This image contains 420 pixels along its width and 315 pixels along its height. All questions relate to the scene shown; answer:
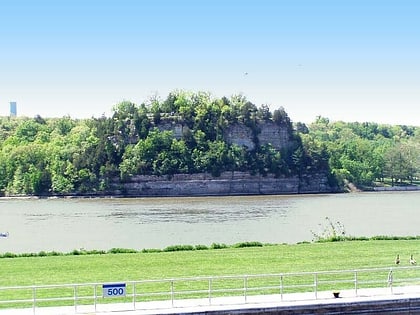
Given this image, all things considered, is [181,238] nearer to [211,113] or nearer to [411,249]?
[411,249]

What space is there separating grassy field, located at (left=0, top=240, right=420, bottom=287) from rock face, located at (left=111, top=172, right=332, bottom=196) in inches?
4504

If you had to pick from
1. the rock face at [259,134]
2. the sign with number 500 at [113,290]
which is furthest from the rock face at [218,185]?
the sign with number 500 at [113,290]

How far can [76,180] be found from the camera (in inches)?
6014

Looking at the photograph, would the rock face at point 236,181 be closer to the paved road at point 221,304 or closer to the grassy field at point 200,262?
the grassy field at point 200,262

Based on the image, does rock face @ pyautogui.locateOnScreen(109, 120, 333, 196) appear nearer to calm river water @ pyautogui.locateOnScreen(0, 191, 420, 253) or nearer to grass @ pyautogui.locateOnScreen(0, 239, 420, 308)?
calm river water @ pyautogui.locateOnScreen(0, 191, 420, 253)

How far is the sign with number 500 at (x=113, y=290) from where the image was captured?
21.3m

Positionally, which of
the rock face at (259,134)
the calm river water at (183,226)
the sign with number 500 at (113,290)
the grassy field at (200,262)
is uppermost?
the rock face at (259,134)

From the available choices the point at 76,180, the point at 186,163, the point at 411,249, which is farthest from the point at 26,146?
the point at 411,249

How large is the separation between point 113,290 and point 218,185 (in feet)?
443

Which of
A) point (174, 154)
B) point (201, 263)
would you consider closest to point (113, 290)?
point (201, 263)

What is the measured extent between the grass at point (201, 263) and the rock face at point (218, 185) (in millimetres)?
113944

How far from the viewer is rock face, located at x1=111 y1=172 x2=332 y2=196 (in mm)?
153250

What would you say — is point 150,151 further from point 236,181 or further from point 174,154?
point 236,181

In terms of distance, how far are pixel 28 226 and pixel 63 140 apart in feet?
340
